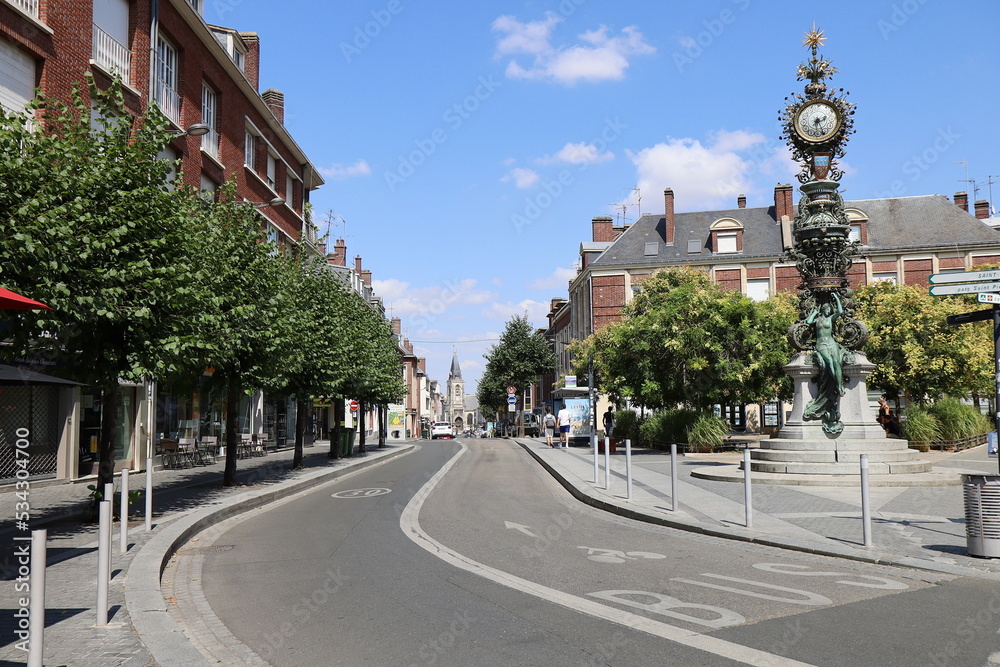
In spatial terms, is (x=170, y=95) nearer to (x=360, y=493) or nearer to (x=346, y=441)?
(x=360, y=493)

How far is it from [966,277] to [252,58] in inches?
1159

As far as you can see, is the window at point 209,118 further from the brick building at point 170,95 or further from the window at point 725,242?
the window at point 725,242

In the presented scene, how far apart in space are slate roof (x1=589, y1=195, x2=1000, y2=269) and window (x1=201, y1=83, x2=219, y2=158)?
3168 cm

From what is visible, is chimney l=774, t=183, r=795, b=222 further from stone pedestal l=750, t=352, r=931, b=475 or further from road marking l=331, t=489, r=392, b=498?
road marking l=331, t=489, r=392, b=498

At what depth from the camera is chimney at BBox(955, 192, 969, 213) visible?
53.4 meters

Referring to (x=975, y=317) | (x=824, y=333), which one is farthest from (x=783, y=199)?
(x=975, y=317)

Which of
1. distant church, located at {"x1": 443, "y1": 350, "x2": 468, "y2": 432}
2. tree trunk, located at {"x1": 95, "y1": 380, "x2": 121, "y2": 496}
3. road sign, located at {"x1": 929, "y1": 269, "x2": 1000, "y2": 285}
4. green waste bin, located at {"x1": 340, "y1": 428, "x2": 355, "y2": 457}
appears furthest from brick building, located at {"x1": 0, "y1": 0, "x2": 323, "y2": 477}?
distant church, located at {"x1": 443, "y1": 350, "x2": 468, "y2": 432}

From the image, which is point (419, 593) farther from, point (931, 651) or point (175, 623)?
point (931, 651)

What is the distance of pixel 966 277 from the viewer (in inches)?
368

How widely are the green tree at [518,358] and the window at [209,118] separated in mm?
40636

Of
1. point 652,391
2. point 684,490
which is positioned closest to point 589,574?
point 684,490

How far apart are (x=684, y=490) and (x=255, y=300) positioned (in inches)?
360

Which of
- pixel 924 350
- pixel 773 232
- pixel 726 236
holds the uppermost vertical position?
pixel 773 232

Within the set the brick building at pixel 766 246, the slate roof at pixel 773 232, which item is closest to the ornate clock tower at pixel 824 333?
the brick building at pixel 766 246
